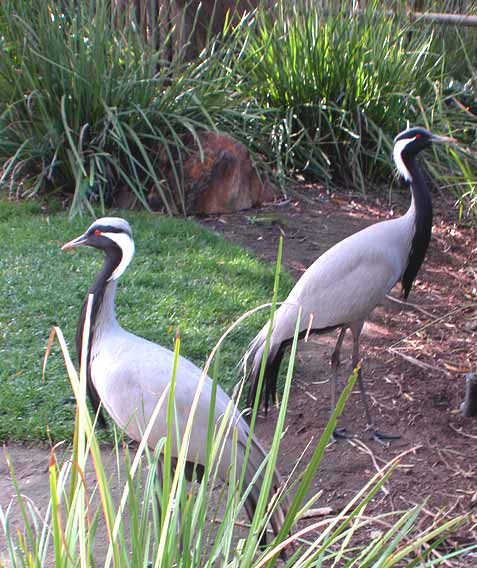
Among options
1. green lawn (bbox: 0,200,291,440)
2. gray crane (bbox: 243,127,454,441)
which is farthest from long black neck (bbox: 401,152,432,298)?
green lawn (bbox: 0,200,291,440)

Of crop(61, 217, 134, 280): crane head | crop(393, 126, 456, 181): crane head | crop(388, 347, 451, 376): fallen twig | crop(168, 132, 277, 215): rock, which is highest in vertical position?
crop(393, 126, 456, 181): crane head

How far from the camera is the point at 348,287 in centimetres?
435

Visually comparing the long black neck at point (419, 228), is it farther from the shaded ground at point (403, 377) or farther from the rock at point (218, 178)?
the rock at point (218, 178)

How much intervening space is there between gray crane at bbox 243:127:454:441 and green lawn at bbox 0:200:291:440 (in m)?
0.41

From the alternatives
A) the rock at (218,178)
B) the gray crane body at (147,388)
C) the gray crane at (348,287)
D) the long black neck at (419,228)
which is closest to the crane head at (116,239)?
the gray crane body at (147,388)

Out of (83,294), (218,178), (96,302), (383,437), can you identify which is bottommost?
(383,437)

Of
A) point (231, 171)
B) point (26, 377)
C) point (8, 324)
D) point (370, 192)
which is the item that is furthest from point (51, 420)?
point (370, 192)

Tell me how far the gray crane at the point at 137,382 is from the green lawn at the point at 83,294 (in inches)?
21.5

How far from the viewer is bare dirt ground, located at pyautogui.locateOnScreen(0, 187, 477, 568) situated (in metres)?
3.70

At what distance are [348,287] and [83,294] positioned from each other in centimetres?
175

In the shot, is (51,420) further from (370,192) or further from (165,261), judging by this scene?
(370,192)

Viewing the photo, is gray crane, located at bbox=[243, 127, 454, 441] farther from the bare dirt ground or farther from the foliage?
the foliage

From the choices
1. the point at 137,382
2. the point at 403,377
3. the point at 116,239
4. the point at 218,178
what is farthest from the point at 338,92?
the point at 137,382

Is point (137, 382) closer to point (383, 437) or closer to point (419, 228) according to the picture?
point (383, 437)
